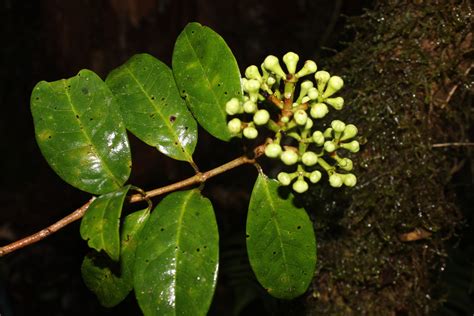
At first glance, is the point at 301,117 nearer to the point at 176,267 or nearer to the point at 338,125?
the point at 338,125

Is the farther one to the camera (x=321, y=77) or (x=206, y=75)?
(x=206, y=75)

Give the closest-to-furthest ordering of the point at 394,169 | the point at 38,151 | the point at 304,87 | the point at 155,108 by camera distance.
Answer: the point at 304,87 < the point at 155,108 < the point at 394,169 < the point at 38,151

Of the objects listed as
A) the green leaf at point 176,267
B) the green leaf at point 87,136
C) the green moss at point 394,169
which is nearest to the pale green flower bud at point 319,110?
the green leaf at point 176,267

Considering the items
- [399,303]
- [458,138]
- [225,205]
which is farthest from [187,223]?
[225,205]

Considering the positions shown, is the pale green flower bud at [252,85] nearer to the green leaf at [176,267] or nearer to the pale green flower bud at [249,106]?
the pale green flower bud at [249,106]

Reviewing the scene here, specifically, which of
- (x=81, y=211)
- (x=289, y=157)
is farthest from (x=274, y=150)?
(x=81, y=211)

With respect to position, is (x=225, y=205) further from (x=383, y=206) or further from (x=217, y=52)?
(x=217, y=52)

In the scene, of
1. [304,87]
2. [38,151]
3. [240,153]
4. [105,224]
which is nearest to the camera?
[105,224]
